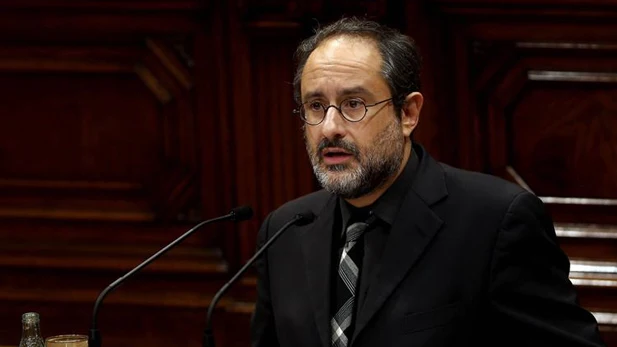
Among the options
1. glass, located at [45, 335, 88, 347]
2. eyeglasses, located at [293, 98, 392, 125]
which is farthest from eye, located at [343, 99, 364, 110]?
glass, located at [45, 335, 88, 347]

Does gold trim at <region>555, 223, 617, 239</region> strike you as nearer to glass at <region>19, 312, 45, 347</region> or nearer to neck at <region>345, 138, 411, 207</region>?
neck at <region>345, 138, 411, 207</region>

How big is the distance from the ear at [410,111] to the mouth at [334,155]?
7.0 inches

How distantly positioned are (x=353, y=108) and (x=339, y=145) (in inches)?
3.5

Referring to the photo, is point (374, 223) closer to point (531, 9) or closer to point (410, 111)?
point (410, 111)

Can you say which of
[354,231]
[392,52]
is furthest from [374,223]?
[392,52]

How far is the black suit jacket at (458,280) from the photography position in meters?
2.48

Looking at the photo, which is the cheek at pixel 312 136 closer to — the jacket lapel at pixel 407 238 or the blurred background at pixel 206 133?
the jacket lapel at pixel 407 238

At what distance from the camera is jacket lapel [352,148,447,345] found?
102 inches

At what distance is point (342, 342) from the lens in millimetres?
2633

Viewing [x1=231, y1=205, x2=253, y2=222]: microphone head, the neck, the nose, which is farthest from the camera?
the neck

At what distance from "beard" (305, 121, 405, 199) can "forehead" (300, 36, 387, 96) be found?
113mm

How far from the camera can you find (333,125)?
102 inches

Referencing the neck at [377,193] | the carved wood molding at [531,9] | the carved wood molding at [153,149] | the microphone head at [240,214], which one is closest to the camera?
the microphone head at [240,214]

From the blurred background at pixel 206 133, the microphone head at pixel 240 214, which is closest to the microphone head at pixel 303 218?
the microphone head at pixel 240 214
